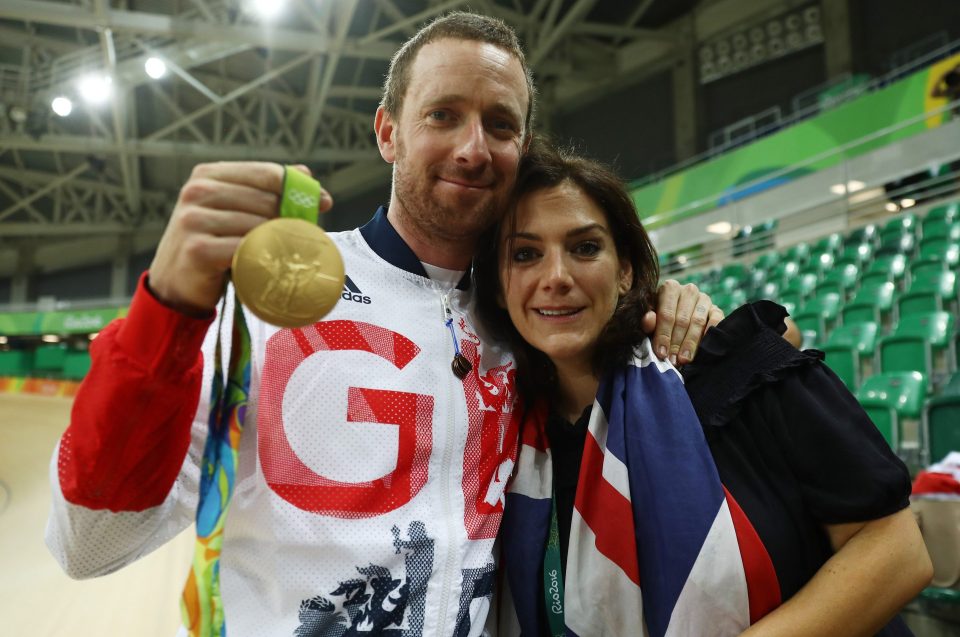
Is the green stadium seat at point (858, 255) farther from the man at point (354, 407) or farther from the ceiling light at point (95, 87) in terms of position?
the ceiling light at point (95, 87)

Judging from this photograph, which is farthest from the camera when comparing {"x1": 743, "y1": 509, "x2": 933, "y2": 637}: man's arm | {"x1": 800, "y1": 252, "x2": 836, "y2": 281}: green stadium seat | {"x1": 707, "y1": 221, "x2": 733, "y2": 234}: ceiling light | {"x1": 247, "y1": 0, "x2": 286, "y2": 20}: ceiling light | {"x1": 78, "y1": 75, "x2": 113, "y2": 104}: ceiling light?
{"x1": 78, "y1": 75, "x2": 113, "y2": 104}: ceiling light

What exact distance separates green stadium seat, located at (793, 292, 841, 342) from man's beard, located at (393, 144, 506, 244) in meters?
4.22

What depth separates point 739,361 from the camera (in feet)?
3.60

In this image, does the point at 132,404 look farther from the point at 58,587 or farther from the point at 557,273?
the point at 58,587

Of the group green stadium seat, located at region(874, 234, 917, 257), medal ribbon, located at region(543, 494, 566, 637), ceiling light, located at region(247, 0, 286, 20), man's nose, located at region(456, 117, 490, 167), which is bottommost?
medal ribbon, located at region(543, 494, 566, 637)

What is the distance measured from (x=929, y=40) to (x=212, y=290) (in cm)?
1087

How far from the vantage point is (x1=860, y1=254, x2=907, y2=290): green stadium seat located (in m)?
5.25

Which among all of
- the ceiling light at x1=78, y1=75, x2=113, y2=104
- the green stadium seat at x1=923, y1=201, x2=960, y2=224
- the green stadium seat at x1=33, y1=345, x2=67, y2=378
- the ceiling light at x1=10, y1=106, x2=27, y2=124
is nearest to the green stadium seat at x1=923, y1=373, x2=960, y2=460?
the green stadium seat at x1=923, y1=201, x2=960, y2=224

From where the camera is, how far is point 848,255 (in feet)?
20.3

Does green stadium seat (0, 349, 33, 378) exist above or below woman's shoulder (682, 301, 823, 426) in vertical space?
above

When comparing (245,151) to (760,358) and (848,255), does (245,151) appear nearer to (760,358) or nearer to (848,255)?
(848,255)

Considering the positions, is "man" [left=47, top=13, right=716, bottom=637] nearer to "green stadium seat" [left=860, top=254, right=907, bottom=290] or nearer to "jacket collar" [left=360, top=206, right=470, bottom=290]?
"jacket collar" [left=360, top=206, right=470, bottom=290]

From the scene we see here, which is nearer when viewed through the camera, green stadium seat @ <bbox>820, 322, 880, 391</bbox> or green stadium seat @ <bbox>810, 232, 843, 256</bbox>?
green stadium seat @ <bbox>820, 322, 880, 391</bbox>

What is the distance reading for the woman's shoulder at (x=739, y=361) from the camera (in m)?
1.05
